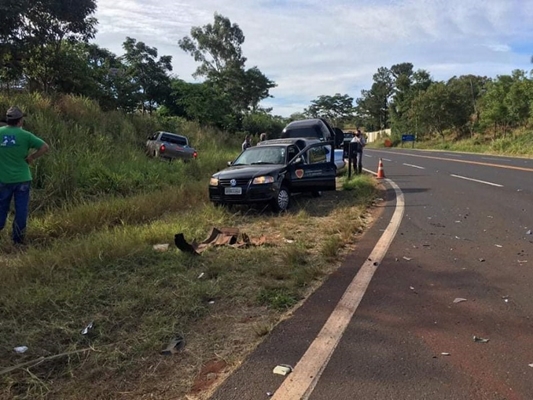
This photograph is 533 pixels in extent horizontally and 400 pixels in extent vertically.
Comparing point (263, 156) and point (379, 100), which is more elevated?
point (379, 100)

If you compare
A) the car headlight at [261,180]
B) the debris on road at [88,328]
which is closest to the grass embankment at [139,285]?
the debris on road at [88,328]

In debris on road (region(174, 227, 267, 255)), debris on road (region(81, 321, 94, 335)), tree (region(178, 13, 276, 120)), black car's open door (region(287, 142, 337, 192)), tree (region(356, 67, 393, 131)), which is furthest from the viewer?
tree (region(356, 67, 393, 131))

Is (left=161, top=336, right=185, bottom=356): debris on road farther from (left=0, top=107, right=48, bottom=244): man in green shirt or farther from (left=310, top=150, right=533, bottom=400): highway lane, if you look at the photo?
(left=0, top=107, right=48, bottom=244): man in green shirt

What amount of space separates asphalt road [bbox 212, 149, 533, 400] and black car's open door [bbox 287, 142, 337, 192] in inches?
124

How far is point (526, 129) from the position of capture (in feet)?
137

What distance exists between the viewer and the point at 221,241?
20.6 ft

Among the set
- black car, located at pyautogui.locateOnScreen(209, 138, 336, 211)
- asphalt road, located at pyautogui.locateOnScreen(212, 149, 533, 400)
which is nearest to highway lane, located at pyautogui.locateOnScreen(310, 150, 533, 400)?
asphalt road, located at pyautogui.locateOnScreen(212, 149, 533, 400)

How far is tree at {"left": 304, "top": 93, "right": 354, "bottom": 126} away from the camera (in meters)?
120

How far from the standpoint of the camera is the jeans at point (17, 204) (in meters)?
6.41

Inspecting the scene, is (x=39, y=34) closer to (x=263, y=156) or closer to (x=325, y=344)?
(x=263, y=156)

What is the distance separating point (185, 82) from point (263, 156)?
2745 centimetres

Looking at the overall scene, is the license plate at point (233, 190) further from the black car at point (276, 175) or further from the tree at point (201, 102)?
the tree at point (201, 102)

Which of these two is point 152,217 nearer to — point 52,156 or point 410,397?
point 52,156

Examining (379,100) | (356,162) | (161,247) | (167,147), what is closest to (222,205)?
(161,247)
